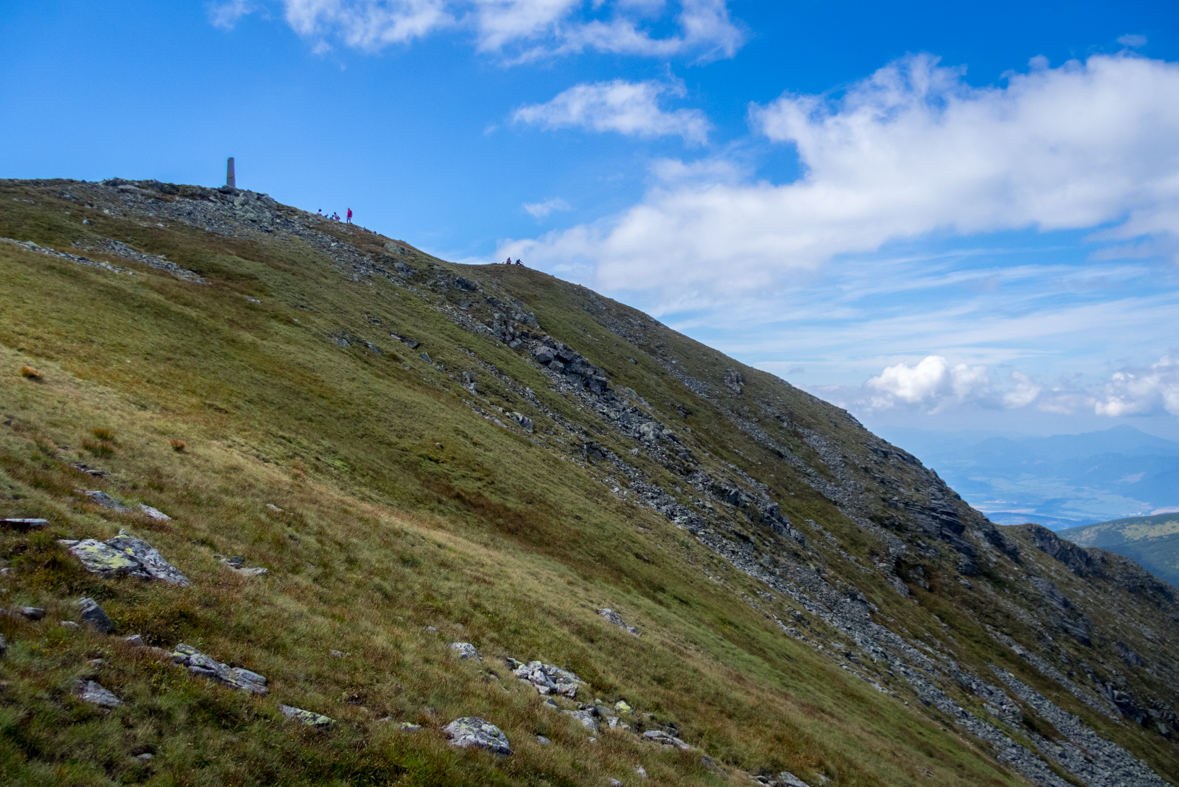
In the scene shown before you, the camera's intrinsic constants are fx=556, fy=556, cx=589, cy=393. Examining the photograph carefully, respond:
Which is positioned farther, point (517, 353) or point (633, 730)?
point (517, 353)

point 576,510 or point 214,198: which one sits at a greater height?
point 214,198

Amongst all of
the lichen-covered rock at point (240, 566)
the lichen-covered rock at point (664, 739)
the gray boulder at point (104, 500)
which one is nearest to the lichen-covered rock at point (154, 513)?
the gray boulder at point (104, 500)

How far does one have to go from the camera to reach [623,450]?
6919 cm

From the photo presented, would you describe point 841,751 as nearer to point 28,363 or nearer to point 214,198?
point 28,363

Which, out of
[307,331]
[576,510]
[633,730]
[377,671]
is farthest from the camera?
[307,331]

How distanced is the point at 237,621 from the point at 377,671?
3618mm

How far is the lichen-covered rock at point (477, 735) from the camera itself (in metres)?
13.1

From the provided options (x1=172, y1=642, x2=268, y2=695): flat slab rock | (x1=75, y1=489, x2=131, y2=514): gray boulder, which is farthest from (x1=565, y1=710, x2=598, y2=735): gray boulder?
(x1=75, y1=489, x2=131, y2=514): gray boulder

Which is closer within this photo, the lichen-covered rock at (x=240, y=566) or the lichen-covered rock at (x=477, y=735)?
the lichen-covered rock at (x=477, y=735)

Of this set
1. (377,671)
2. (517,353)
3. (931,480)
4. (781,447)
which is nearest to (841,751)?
(377,671)

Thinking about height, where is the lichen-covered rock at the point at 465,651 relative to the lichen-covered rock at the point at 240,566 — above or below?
below

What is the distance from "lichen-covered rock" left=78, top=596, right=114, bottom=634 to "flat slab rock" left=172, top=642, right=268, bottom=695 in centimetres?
131

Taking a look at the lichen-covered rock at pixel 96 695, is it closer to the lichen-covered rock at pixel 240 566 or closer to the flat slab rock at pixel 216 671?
the flat slab rock at pixel 216 671

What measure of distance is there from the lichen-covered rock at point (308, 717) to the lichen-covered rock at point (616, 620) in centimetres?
1989
